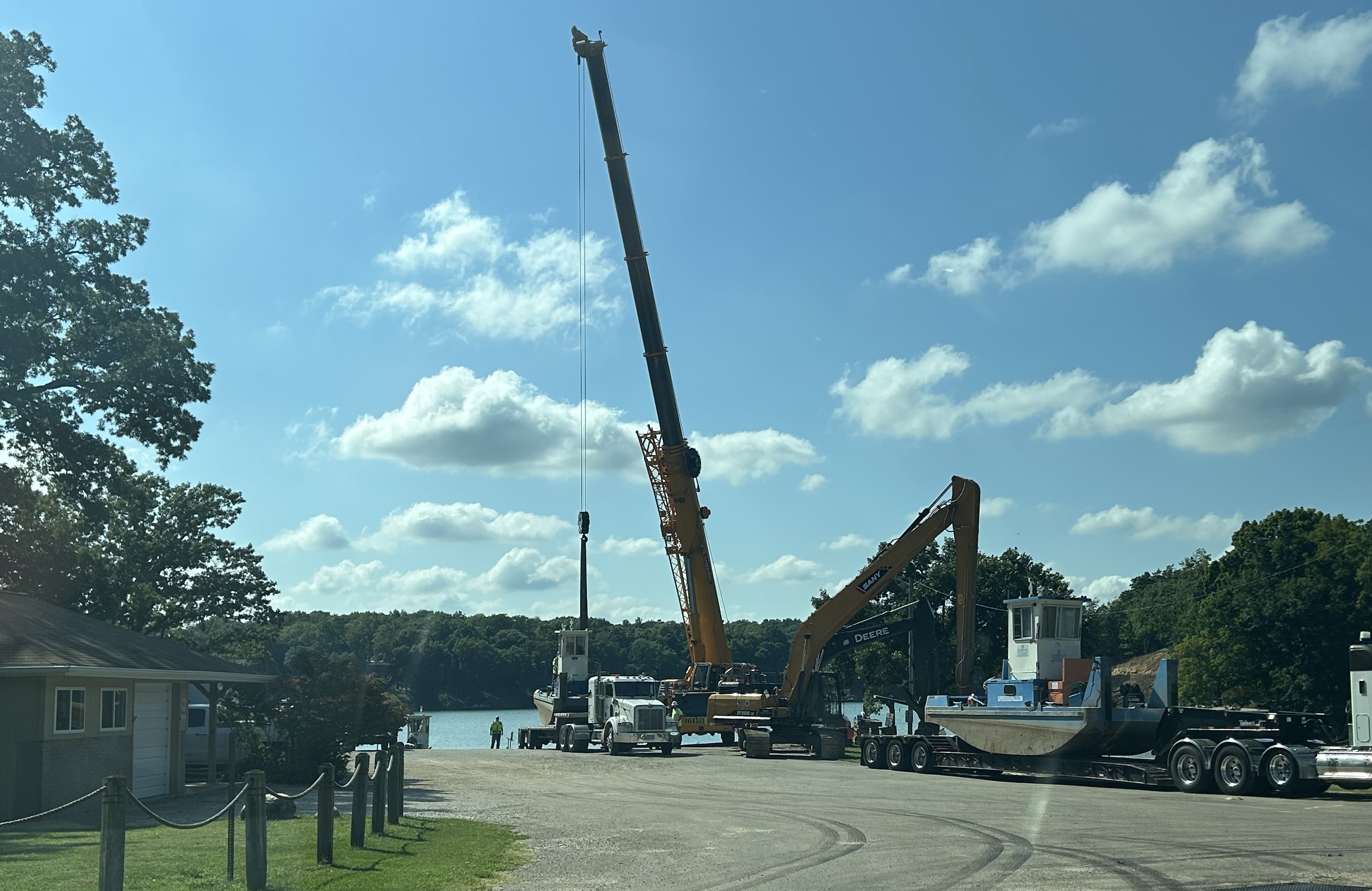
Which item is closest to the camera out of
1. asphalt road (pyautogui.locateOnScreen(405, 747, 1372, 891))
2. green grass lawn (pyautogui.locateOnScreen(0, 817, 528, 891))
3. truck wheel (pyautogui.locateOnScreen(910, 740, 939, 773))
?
green grass lawn (pyautogui.locateOnScreen(0, 817, 528, 891))

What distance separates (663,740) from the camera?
1684 inches

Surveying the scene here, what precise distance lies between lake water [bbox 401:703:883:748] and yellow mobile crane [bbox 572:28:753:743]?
4.13 meters

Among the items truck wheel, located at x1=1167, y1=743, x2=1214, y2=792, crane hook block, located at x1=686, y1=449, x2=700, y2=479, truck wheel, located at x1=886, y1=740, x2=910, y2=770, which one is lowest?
truck wheel, located at x1=886, y1=740, x2=910, y2=770

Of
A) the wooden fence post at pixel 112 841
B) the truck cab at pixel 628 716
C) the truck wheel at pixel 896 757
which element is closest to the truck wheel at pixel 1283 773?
the truck wheel at pixel 896 757

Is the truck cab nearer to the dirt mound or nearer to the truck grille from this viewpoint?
the truck grille

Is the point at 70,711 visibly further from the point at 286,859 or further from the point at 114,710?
the point at 286,859

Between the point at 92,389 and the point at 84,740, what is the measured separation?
12501 mm

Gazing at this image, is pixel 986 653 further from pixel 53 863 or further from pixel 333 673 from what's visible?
pixel 53 863

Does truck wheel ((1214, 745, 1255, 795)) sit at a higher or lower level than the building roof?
lower

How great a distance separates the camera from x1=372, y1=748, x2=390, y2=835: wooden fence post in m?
17.9

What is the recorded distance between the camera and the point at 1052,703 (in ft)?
98.1

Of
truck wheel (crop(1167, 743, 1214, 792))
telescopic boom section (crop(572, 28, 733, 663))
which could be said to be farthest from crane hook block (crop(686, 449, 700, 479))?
truck wheel (crop(1167, 743, 1214, 792))

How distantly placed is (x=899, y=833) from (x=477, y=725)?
3481 inches

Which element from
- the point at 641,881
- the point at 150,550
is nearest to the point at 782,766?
the point at 641,881
